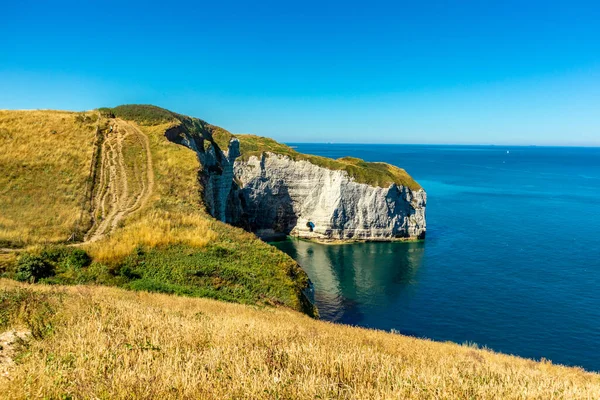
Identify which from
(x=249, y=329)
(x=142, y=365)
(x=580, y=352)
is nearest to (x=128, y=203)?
(x=249, y=329)

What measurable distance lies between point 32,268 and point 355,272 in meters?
41.4

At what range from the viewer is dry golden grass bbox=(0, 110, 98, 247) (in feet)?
84.9

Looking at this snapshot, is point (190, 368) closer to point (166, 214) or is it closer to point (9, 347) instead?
point (9, 347)

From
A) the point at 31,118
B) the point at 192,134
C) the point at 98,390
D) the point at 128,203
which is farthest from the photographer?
the point at 192,134

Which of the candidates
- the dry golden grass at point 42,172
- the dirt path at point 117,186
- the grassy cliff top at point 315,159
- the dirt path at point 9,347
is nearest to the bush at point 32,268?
the dry golden grass at point 42,172

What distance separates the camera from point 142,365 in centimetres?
606

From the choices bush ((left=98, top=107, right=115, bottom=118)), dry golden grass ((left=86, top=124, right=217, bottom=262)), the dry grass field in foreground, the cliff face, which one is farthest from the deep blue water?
bush ((left=98, top=107, right=115, bottom=118))

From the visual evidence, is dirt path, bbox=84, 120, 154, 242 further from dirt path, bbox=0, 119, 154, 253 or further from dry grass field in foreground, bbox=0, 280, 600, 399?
dry grass field in foreground, bbox=0, 280, 600, 399

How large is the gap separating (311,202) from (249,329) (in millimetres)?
63304

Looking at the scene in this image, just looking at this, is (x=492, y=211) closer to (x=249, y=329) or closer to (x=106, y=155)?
(x=106, y=155)

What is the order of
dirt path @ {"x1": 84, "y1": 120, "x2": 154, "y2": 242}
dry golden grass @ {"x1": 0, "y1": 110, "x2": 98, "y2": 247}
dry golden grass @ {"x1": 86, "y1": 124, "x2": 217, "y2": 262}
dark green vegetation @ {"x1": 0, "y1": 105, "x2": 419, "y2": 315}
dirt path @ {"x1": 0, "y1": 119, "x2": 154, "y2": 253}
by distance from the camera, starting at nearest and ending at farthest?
dark green vegetation @ {"x1": 0, "y1": 105, "x2": 419, "y2": 315} < dry golden grass @ {"x1": 86, "y1": 124, "x2": 217, "y2": 262} < dry golden grass @ {"x1": 0, "y1": 110, "x2": 98, "y2": 247} < dirt path @ {"x1": 0, "y1": 119, "x2": 154, "y2": 253} < dirt path @ {"x1": 84, "y1": 120, "x2": 154, "y2": 242}

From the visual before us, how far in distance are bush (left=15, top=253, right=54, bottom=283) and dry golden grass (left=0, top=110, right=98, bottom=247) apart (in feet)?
16.6

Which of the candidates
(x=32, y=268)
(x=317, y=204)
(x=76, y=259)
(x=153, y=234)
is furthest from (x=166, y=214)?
(x=317, y=204)

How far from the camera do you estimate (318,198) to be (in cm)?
7262
